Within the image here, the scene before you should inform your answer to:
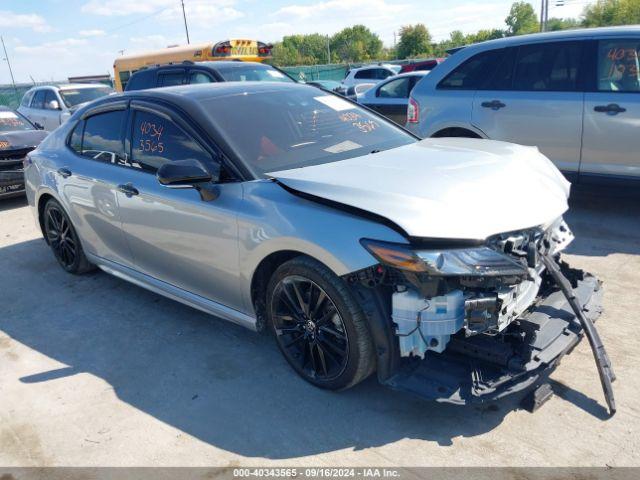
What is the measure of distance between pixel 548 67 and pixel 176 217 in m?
4.43

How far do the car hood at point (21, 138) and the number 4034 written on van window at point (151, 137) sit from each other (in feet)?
19.2

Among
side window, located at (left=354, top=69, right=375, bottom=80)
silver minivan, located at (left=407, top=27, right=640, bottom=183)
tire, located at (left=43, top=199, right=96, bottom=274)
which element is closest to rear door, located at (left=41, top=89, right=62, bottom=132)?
tire, located at (left=43, top=199, right=96, bottom=274)

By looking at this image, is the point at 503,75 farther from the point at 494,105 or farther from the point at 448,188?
the point at 448,188

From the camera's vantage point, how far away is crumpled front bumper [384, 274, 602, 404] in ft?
8.76

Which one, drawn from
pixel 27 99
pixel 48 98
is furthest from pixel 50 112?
pixel 27 99

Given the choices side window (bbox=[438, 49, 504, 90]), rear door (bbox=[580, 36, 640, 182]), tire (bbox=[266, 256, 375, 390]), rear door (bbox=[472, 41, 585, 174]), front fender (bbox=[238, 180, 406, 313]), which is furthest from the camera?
side window (bbox=[438, 49, 504, 90])

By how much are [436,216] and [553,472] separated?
50.5 inches

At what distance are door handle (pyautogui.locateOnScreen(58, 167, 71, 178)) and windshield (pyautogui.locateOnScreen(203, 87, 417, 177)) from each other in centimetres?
174

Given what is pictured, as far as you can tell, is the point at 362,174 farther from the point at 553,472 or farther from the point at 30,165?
the point at 30,165

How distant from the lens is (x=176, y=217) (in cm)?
372

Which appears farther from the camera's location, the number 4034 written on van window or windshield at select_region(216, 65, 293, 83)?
windshield at select_region(216, 65, 293, 83)

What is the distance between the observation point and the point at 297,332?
3271 mm

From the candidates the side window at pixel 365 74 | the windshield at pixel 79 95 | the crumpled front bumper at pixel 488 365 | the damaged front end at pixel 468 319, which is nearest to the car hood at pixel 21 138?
the windshield at pixel 79 95

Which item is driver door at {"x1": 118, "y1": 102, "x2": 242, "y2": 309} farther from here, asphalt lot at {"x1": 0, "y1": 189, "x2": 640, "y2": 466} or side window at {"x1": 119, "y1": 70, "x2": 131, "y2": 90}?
side window at {"x1": 119, "y1": 70, "x2": 131, "y2": 90}
